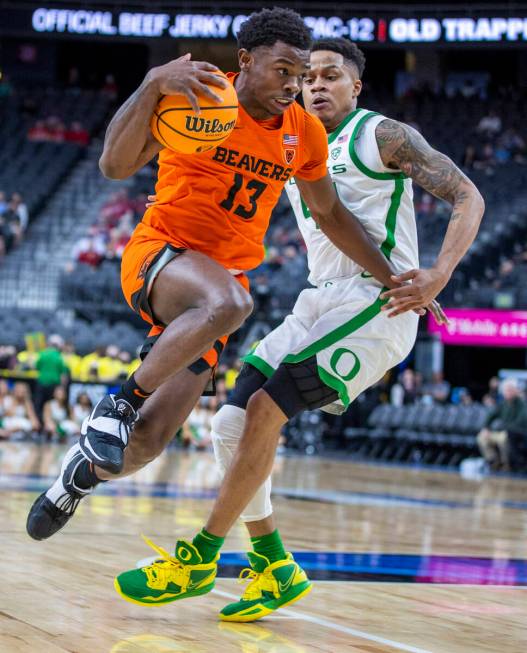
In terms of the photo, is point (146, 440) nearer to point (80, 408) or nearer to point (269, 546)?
point (269, 546)

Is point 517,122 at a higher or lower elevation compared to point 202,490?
higher

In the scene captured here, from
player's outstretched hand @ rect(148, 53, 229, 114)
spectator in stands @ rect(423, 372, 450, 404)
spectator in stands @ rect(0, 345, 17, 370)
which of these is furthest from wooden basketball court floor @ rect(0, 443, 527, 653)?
spectator in stands @ rect(423, 372, 450, 404)

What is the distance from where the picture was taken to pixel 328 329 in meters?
4.21

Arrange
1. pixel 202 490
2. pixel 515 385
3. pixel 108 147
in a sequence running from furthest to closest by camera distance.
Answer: pixel 515 385, pixel 202 490, pixel 108 147

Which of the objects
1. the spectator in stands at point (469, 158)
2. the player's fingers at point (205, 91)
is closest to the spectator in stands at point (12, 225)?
the spectator in stands at point (469, 158)

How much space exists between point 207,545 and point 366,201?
4.95 feet

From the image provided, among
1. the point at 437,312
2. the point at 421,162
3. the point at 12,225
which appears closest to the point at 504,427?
the point at 12,225

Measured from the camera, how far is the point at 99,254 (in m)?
21.5

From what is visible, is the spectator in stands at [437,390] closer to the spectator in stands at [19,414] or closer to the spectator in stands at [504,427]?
the spectator in stands at [504,427]

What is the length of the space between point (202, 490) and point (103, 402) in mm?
5879

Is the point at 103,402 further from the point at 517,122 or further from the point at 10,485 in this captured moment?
the point at 517,122

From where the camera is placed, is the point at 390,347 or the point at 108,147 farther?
the point at 390,347

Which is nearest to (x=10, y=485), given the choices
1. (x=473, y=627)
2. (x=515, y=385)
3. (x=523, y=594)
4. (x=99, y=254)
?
(x=523, y=594)

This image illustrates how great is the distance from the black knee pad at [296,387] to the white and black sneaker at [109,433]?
1.76 feet
